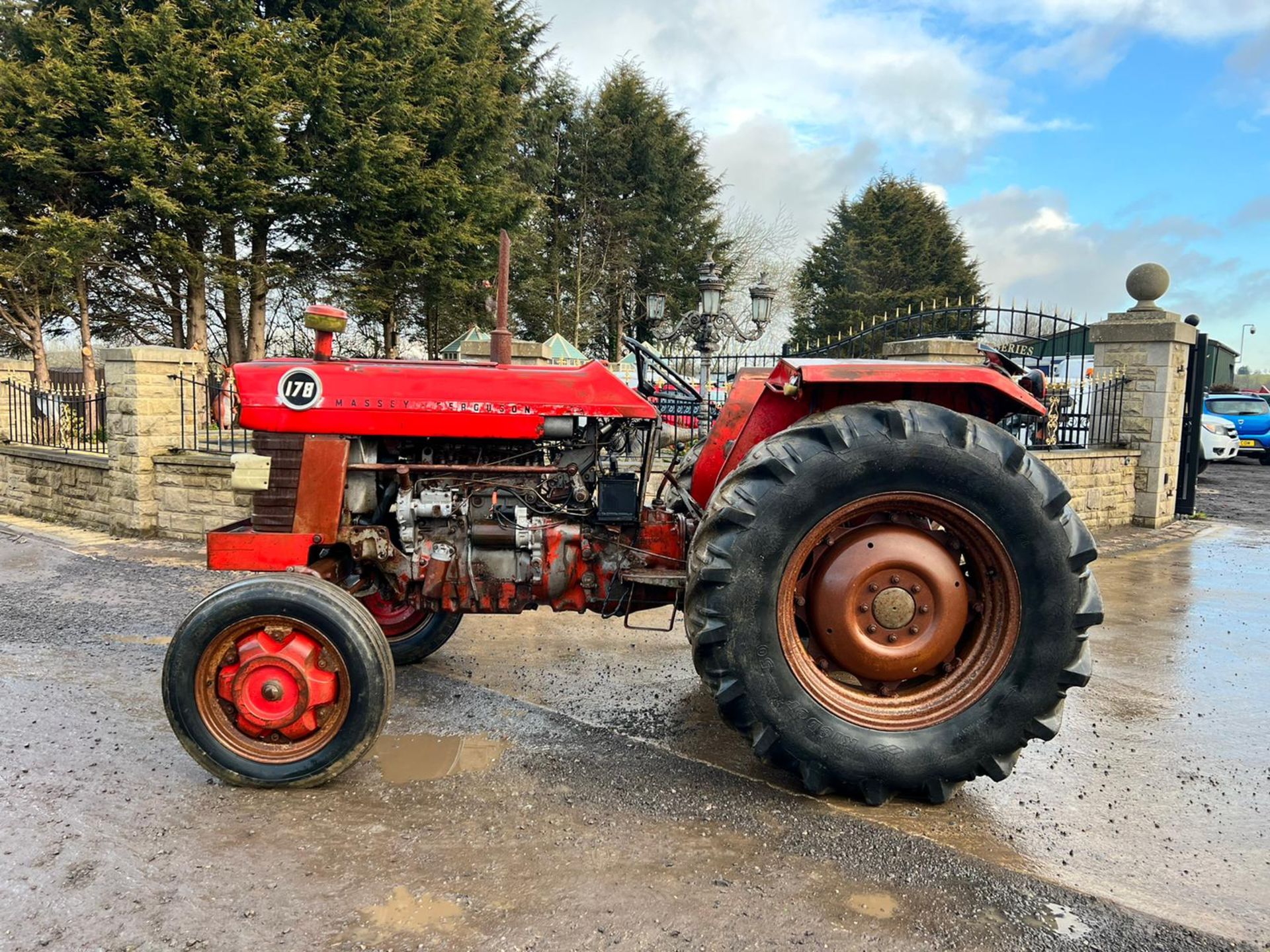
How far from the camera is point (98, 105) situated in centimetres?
1241

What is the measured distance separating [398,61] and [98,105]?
15.3 feet

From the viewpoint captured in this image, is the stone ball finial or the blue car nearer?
A: the stone ball finial

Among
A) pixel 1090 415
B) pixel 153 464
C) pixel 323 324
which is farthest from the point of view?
pixel 1090 415

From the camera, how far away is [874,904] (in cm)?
227

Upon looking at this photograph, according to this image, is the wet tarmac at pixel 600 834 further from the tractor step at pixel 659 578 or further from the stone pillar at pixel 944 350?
the stone pillar at pixel 944 350

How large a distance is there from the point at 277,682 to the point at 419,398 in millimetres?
1137

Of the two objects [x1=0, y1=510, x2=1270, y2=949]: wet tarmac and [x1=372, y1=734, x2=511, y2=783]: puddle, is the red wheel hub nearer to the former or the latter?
[x1=0, y1=510, x2=1270, y2=949]: wet tarmac

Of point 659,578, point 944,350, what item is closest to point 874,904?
point 659,578

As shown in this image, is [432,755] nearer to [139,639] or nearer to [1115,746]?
[139,639]

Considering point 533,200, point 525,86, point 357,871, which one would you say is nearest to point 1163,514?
point 357,871

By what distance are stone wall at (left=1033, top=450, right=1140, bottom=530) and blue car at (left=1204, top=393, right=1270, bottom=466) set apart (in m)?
10.7

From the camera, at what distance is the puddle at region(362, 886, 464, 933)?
2131 mm

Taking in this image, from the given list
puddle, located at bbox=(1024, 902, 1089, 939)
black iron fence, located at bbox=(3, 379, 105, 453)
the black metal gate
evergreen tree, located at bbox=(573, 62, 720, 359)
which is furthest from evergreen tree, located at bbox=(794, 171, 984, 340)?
puddle, located at bbox=(1024, 902, 1089, 939)

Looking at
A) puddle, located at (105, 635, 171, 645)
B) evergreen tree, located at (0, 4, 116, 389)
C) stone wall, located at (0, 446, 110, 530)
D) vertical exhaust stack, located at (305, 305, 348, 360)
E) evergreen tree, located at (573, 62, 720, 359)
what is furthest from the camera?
evergreen tree, located at (573, 62, 720, 359)
